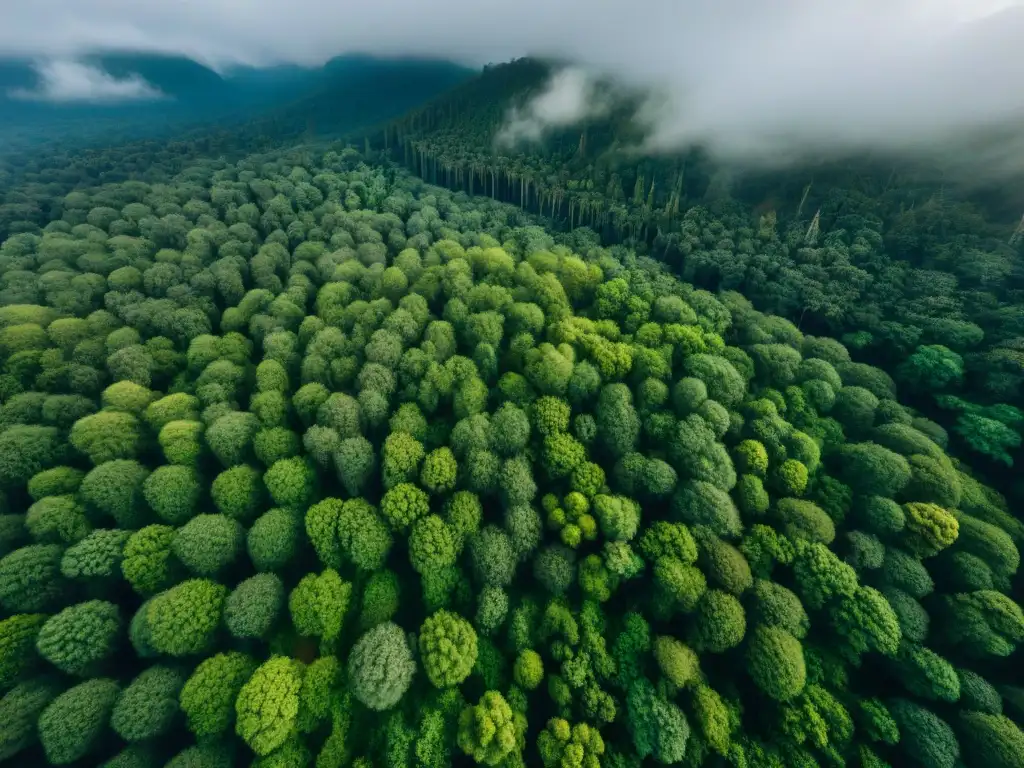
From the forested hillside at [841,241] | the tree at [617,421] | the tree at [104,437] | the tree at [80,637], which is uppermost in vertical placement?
the forested hillside at [841,241]

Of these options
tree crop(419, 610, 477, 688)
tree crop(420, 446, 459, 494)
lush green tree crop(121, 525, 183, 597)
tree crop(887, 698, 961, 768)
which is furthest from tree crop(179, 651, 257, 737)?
tree crop(887, 698, 961, 768)

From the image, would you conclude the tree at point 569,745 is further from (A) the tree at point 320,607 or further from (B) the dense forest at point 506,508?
(A) the tree at point 320,607

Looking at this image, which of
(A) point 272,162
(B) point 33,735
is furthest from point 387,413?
(A) point 272,162

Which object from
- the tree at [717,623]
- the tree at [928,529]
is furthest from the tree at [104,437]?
the tree at [928,529]

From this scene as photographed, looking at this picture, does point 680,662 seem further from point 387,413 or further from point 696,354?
point 387,413

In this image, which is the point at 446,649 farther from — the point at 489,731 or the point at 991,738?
the point at 991,738

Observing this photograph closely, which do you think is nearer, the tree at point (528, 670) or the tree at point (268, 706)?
the tree at point (268, 706)

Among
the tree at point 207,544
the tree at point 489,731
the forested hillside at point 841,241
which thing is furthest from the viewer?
the forested hillside at point 841,241
